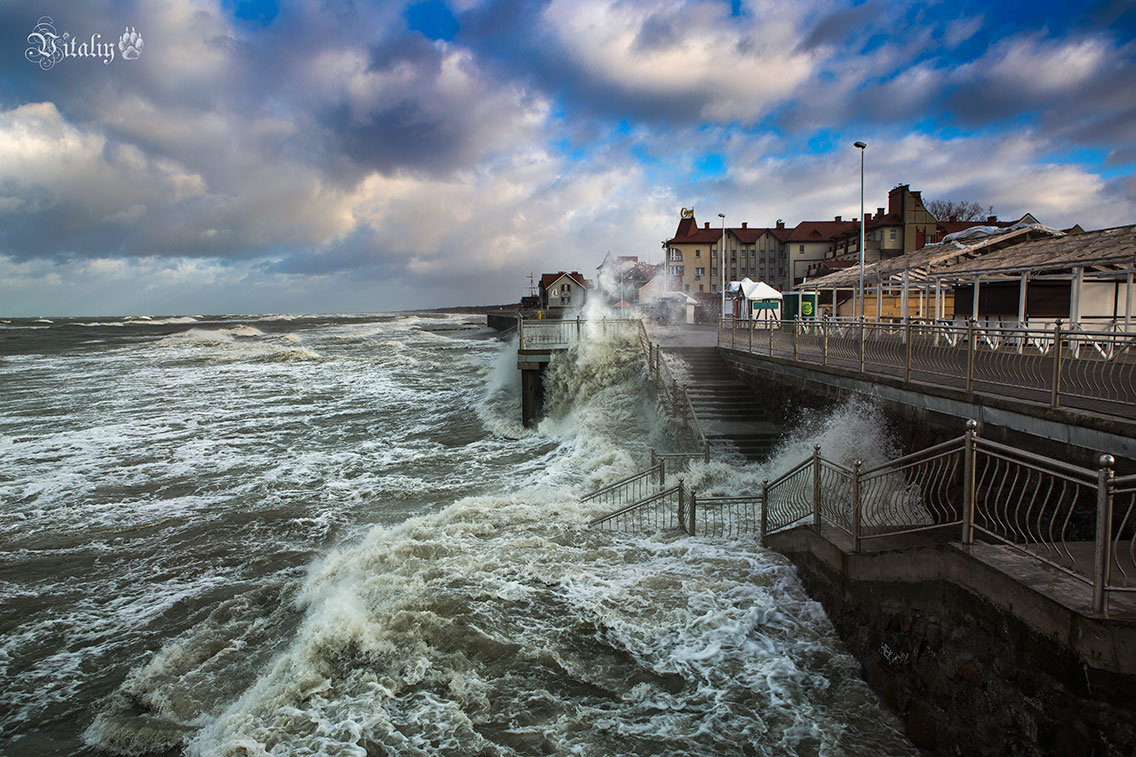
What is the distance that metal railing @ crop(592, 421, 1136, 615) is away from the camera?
4094mm

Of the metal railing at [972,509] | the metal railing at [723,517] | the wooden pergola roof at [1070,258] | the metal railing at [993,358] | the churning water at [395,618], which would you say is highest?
the wooden pergola roof at [1070,258]

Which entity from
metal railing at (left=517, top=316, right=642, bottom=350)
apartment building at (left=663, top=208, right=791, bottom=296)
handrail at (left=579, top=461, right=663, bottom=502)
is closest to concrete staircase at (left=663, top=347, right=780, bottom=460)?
handrail at (left=579, top=461, right=663, bottom=502)

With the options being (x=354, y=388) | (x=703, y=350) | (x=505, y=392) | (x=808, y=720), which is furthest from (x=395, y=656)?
(x=354, y=388)

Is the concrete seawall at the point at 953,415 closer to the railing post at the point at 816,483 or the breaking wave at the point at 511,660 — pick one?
the railing post at the point at 816,483

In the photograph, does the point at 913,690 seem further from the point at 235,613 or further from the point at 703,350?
the point at 703,350

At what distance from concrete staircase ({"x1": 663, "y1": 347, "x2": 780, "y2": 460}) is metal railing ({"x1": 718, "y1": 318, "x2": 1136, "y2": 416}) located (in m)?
1.58

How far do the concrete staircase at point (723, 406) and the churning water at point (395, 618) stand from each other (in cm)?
139

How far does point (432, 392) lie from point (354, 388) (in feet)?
15.6

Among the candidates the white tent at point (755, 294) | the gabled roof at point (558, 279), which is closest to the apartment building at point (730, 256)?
the gabled roof at point (558, 279)

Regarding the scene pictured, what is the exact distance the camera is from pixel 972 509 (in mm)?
4855

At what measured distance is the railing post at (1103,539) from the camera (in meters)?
3.67

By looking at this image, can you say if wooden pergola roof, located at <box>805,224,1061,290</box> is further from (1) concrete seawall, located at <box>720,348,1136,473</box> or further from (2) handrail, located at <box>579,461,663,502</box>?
(2) handrail, located at <box>579,461,663,502</box>

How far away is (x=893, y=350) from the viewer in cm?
1232

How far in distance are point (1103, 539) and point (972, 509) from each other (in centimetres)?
114
